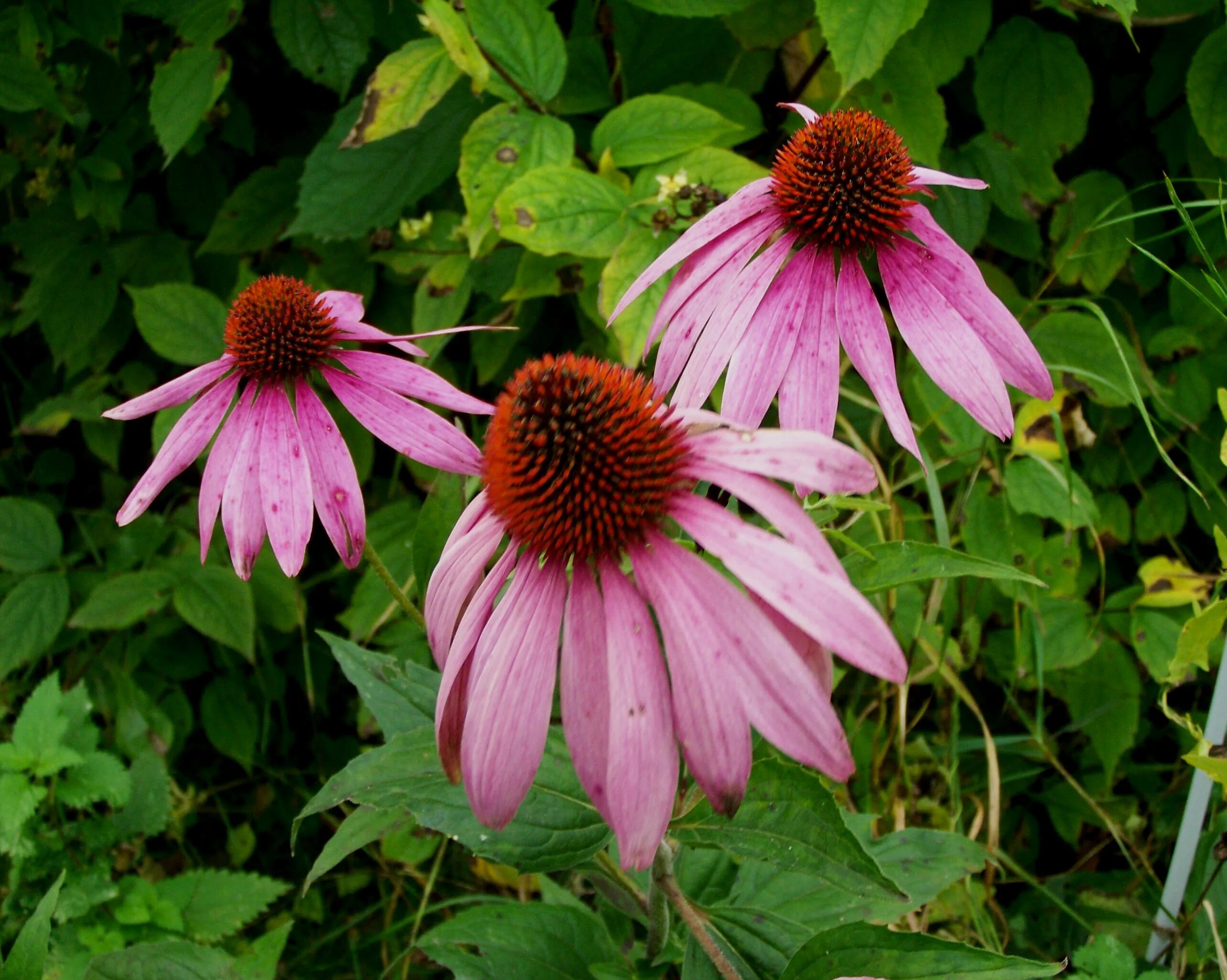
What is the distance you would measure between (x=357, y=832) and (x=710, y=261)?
642 millimetres

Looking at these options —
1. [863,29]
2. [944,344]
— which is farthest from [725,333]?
[863,29]

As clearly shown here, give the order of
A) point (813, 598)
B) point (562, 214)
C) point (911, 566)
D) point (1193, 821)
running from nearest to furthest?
point (813, 598) → point (911, 566) → point (1193, 821) → point (562, 214)

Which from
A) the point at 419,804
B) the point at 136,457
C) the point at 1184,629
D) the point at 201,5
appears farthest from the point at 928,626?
the point at 136,457

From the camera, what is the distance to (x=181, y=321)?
1.79 m

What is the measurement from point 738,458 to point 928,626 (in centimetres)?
104

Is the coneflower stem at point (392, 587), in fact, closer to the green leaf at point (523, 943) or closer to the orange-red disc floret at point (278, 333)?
the orange-red disc floret at point (278, 333)

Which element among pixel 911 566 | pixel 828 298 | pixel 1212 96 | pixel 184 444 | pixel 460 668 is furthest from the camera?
pixel 1212 96

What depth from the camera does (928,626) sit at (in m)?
1.57

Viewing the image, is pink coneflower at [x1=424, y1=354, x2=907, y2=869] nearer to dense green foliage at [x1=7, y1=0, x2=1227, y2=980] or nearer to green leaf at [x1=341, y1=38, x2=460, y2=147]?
dense green foliage at [x1=7, y1=0, x2=1227, y2=980]

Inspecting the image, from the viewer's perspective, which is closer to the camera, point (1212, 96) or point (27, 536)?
point (1212, 96)

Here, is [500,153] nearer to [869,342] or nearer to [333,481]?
[333,481]

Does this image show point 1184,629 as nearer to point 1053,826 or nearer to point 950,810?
point 950,810

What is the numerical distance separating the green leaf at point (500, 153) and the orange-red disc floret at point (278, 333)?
382mm

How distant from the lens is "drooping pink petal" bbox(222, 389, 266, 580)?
964mm
